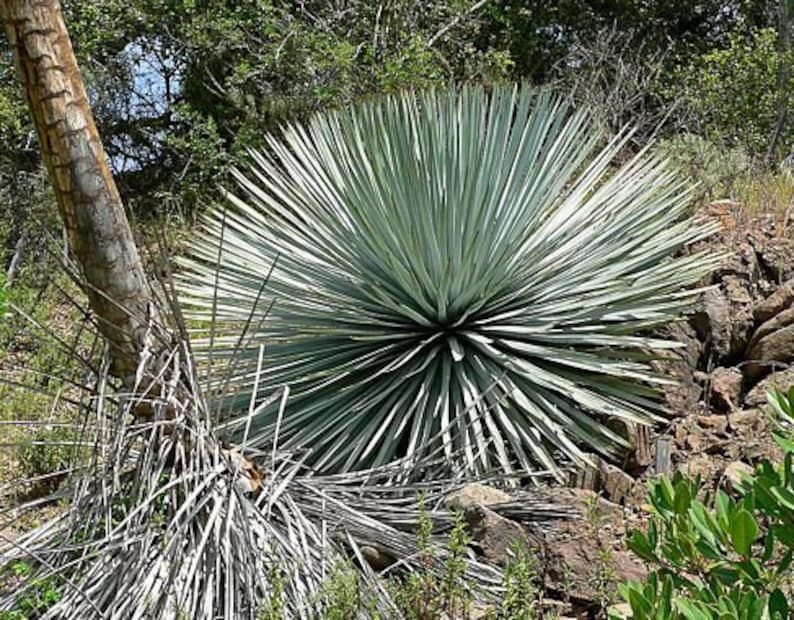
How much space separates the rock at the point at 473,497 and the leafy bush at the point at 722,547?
124cm

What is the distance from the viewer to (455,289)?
3.84 meters

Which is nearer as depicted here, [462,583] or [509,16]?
[462,583]

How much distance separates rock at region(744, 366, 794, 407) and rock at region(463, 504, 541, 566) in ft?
4.83

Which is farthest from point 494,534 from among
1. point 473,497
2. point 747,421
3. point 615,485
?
point 747,421

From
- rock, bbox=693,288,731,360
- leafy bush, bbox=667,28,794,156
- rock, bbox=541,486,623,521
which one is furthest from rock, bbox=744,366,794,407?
leafy bush, bbox=667,28,794,156

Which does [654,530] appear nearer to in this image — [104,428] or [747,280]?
[104,428]

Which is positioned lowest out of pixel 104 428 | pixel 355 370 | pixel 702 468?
pixel 702 468

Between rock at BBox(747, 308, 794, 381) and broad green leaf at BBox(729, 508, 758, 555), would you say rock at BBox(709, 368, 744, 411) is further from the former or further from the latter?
broad green leaf at BBox(729, 508, 758, 555)

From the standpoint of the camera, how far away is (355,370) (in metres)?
3.86

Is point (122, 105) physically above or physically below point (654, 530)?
above

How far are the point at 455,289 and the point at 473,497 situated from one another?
3.46ft

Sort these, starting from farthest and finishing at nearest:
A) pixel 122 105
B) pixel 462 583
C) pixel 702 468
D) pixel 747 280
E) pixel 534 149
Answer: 1. pixel 122 105
2. pixel 747 280
3. pixel 534 149
4. pixel 702 468
5. pixel 462 583

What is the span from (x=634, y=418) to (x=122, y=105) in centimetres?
809

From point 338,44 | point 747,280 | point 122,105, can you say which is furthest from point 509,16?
point 747,280
